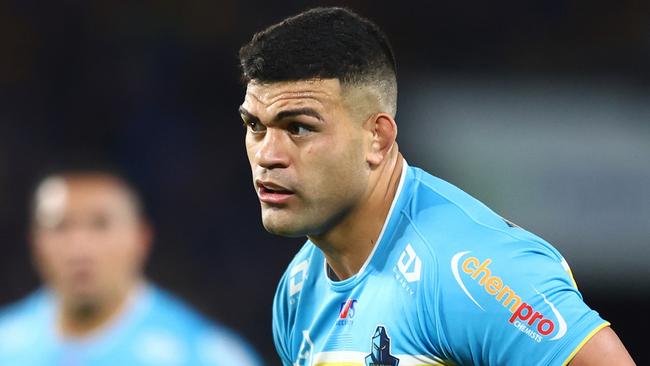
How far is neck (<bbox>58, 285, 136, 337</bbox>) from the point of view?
5637 mm

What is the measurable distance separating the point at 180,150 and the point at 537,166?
6.99 feet

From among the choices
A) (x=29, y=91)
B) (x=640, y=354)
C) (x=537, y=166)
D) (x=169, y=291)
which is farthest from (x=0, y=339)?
(x=640, y=354)

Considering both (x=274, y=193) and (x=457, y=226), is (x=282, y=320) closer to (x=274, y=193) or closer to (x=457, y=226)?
(x=274, y=193)

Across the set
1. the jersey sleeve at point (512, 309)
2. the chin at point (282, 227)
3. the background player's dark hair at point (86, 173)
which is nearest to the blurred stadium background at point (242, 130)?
the background player's dark hair at point (86, 173)

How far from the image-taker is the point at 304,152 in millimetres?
2893

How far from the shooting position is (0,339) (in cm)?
580

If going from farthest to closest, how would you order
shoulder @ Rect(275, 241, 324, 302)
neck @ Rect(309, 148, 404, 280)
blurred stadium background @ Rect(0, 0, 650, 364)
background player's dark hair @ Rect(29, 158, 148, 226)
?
blurred stadium background @ Rect(0, 0, 650, 364) < background player's dark hair @ Rect(29, 158, 148, 226) < shoulder @ Rect(275, 241, 324, 302) < neck @ Rect(309, 148, 404, 280)

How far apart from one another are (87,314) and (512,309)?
11.7 feet

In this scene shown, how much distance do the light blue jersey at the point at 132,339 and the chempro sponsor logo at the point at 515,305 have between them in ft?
10.8

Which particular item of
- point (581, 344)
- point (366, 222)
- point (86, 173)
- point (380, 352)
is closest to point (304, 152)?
point (366, 222)

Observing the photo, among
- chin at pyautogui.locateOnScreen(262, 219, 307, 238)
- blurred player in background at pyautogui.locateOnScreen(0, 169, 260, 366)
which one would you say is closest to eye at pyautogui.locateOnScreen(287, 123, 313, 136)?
chin at pyautogui.locateOnScreen(262, 219, 307, 238)

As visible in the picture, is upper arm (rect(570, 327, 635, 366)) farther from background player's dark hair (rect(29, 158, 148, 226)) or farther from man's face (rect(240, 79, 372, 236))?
background player's dark hair (rect(29, 158, 148, 226))

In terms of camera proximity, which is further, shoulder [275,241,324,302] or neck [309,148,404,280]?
shoulder [275,241,324,302]

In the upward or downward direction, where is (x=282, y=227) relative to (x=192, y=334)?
upward
